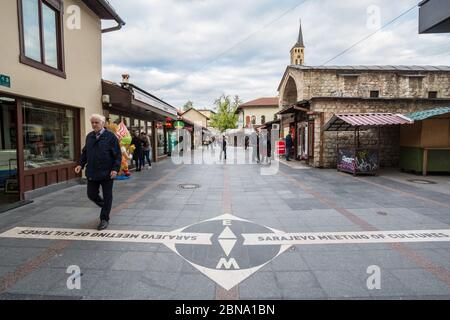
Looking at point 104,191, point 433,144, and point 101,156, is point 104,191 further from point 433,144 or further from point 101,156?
point 433,144

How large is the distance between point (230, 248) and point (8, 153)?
305 inches

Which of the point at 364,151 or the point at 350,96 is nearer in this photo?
the point at 364,151

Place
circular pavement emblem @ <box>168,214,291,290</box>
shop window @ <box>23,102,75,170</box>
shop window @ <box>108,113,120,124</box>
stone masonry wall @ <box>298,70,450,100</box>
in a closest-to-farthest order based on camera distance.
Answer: circular pavement emblem @ <box>168,214,291,290</box> < shop window @ <box>23,102,75,170</box> < shop window @ <box>108,113,120,124</box> < stone masonry wall @ <box>298,70,450,100</box>

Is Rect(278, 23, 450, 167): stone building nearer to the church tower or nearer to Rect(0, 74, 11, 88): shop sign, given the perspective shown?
Rect(0, 74, 11, 88): shop sign

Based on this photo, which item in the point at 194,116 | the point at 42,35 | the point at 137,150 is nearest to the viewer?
the point at 42,35

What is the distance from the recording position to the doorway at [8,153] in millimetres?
7453

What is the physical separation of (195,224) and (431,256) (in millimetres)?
3652

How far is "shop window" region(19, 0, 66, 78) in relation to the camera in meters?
6.66

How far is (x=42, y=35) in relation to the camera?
7.34 m

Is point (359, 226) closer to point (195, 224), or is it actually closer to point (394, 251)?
point (394, 251)

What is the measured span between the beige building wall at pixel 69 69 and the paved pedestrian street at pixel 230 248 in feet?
8.97

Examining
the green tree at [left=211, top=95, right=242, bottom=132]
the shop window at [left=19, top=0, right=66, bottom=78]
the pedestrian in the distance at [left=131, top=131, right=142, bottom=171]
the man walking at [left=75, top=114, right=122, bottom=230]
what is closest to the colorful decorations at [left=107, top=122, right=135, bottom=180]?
the pedestrian in the distance at [left=131, top=131, right=142, bottom=171]

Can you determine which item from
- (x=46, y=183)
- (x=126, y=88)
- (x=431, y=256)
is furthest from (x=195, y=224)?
(x=126, y=88)

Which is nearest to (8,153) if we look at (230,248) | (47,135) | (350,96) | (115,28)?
(47,135)
